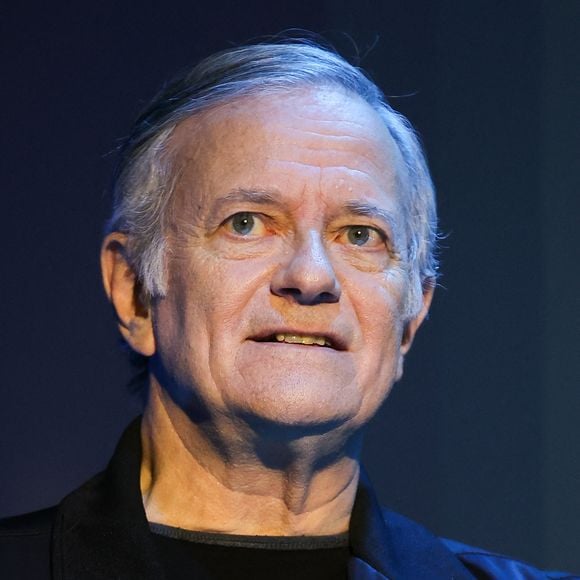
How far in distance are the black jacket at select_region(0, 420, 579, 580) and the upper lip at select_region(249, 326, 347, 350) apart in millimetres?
316

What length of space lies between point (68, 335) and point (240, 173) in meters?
0.97

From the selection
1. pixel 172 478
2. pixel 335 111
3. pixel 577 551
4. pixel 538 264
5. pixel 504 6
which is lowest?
pixel 577 551

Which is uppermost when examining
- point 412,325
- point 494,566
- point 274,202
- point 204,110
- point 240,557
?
point 204,110

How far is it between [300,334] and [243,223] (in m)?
0.21

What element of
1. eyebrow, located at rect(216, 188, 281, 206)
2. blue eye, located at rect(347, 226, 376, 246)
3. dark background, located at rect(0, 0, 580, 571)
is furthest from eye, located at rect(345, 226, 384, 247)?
dark background, located at rect(0, 0, 580, 571)

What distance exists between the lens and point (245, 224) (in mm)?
1993

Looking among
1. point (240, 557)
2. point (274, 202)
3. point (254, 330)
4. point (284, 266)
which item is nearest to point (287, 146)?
point (274, 202)

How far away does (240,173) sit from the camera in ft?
6.54

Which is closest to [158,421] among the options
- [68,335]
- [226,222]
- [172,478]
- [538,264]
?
[172,478]

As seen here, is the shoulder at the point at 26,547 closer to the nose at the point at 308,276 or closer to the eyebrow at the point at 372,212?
the nose at the point at 308,276

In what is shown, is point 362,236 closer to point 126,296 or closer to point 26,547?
point 126,296

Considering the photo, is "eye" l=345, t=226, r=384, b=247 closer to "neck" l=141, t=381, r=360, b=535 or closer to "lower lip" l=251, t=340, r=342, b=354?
"lower lip" l=251, t=340, r=342, b=354

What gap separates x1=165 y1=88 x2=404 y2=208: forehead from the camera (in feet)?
6.54

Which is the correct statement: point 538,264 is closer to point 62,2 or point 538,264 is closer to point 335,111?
point 335,111
